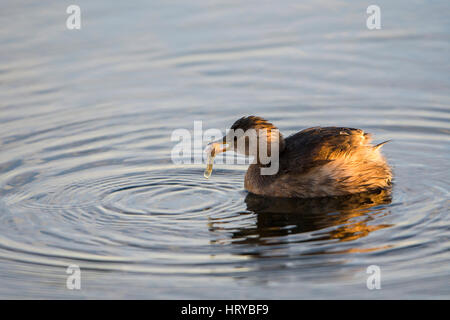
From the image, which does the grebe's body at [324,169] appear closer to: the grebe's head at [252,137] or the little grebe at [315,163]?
the little grebe at [315,163]

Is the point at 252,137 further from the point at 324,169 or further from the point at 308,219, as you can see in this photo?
the point at 308,219

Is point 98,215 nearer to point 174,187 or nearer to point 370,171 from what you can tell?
point 174,187

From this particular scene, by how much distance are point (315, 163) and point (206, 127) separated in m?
2.78

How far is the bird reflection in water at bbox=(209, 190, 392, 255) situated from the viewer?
9.44 metres

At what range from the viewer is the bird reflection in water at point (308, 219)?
31.0 feet

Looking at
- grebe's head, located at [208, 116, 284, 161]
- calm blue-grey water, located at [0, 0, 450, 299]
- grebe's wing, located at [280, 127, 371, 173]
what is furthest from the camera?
grebe's head, located at [208, 116, 284, 161]

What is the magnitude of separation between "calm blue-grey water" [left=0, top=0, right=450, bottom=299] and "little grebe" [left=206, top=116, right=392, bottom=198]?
26 cm

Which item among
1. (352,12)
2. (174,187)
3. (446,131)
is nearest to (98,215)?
(174,187)

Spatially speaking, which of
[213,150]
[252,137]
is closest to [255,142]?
[252,137]

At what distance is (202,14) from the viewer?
56.3ft

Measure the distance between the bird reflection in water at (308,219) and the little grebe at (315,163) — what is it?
13 cm

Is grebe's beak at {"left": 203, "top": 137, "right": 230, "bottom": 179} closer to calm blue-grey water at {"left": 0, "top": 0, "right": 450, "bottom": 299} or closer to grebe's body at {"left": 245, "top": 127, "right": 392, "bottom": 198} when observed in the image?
calm blue-grey water at {"left": 0, "top": 0, "right": 450, "bottom": 299}

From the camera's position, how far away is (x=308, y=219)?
33.0 feet

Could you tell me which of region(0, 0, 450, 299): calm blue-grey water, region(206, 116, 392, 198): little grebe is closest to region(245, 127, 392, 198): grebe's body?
region(206, 116, 392, 198): little grebe
